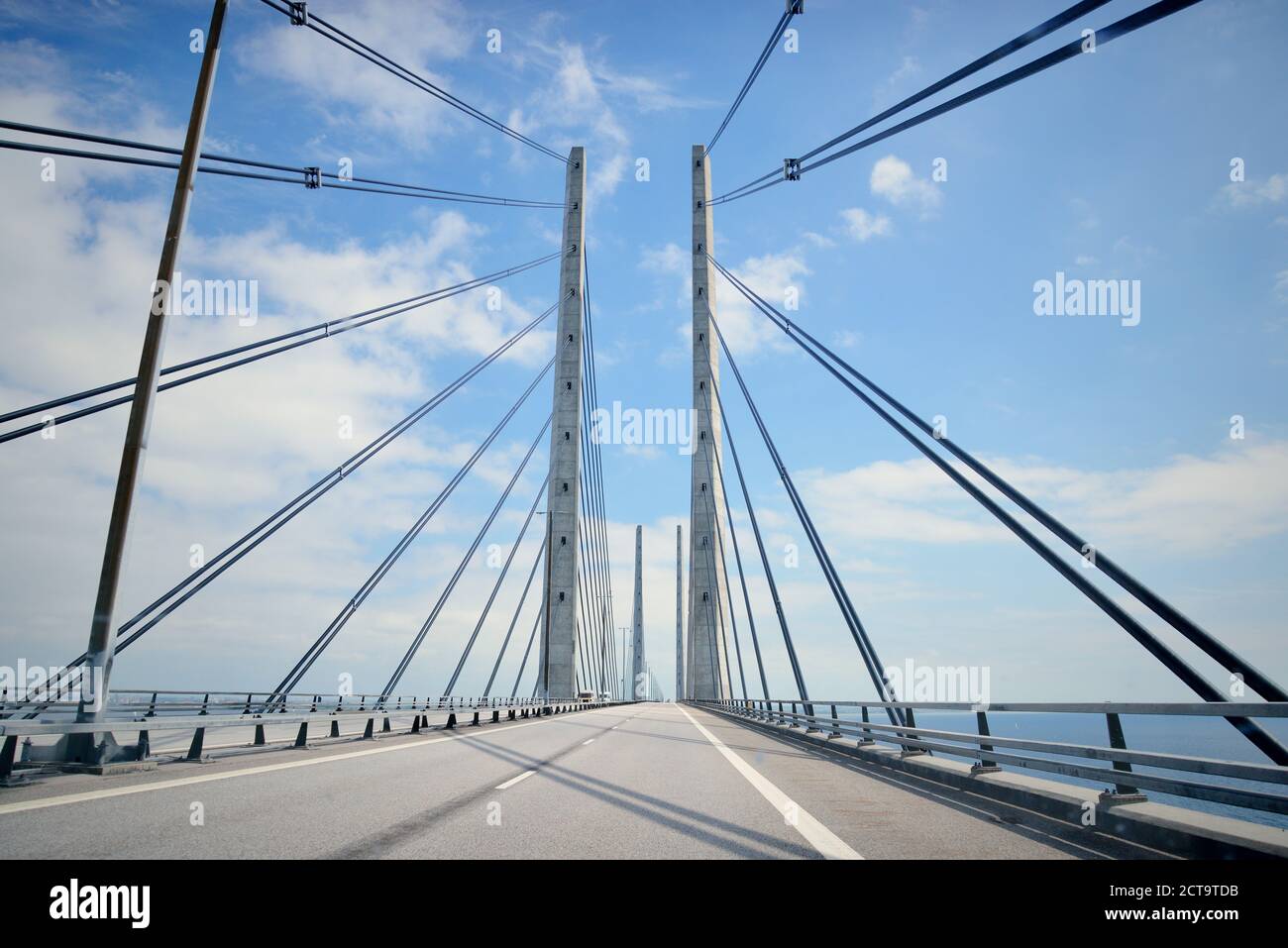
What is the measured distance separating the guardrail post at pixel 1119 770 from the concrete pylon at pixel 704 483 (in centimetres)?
3687

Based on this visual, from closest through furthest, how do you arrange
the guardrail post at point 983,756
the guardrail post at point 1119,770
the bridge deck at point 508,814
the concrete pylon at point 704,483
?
the bridge deck at point 508,814
the guardrail post at point 1119,770
the guardrail post at point 983,756
the concrete pylon at point 704,483

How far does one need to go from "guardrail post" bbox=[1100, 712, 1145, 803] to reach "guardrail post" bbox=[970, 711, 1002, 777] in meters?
2.76

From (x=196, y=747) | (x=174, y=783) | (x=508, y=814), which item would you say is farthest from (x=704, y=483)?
(x=508, y=814)

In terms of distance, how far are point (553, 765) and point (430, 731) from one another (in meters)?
10.6

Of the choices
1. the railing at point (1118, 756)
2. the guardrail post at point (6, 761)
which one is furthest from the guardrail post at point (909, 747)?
the guardrail post at point (6, 761)

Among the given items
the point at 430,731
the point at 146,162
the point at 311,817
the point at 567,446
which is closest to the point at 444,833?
the point at 311,817

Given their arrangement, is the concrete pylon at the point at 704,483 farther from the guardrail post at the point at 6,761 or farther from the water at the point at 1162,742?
the guardrail post at the point at 6,761

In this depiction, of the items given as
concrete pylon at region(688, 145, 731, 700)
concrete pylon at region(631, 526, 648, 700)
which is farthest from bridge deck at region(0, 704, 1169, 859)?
concrete pylon at region(631, 526, 648, 700)

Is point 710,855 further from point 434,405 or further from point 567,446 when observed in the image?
point 567,446

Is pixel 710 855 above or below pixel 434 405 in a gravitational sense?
below

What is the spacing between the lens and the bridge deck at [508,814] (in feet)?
19.9
